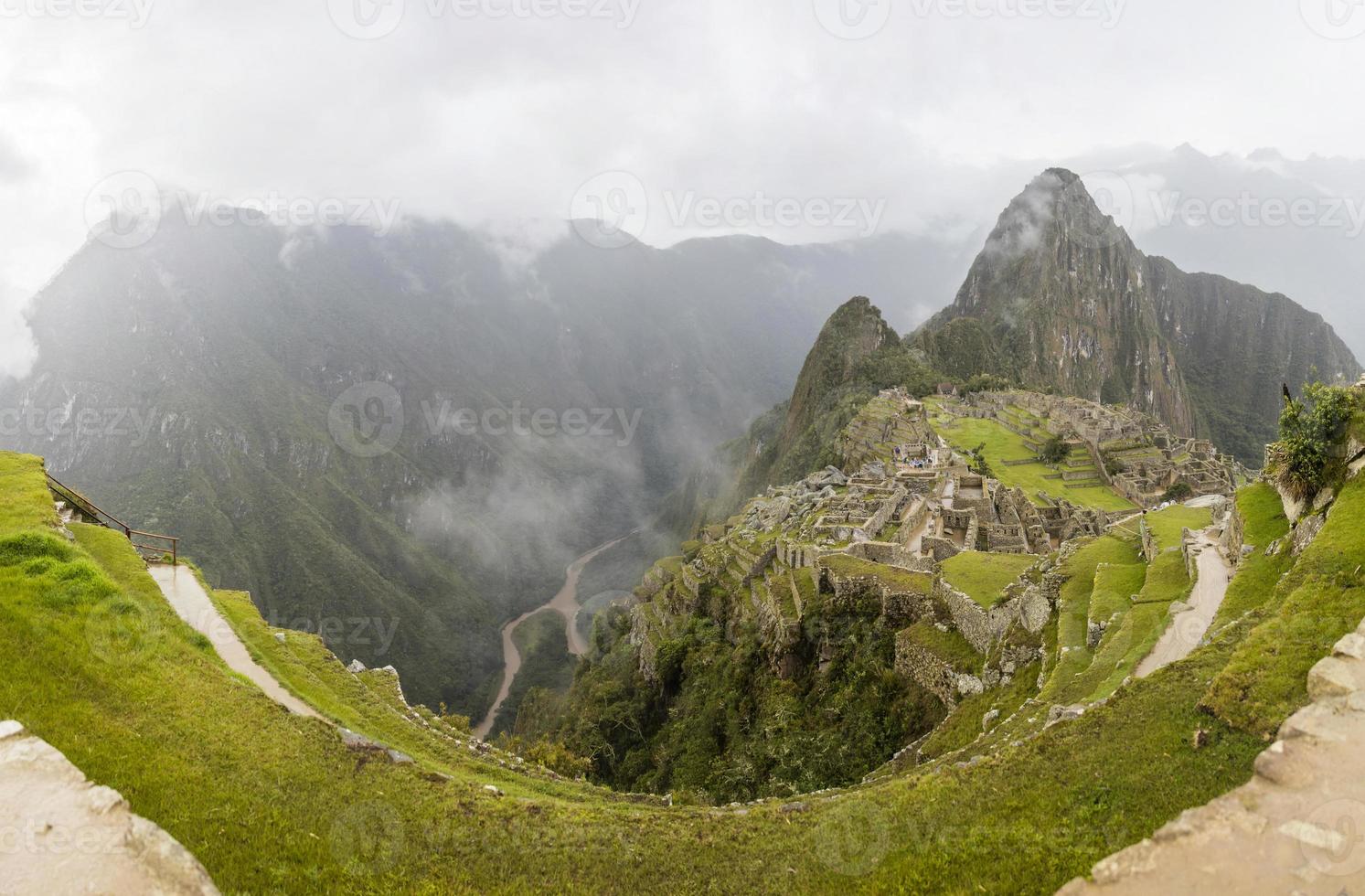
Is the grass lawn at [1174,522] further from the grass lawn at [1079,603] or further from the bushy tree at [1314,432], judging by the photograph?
the bushy tree at [1314,432]

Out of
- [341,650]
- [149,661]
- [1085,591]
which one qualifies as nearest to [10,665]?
[149,661]

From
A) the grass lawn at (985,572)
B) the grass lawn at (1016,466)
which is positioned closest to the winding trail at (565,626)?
the grass lawn at (1016,466)

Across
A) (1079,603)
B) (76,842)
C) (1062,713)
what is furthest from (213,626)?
(1079,603)

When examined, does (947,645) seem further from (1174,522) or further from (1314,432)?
(1314,432)

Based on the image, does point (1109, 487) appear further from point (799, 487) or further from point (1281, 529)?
point (1281, 529)

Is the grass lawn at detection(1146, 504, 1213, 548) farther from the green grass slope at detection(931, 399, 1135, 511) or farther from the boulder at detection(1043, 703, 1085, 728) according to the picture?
the green grass slope at detection(931, 399, 1135, 511)

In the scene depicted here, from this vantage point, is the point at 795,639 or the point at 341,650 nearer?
the point at 795,639
